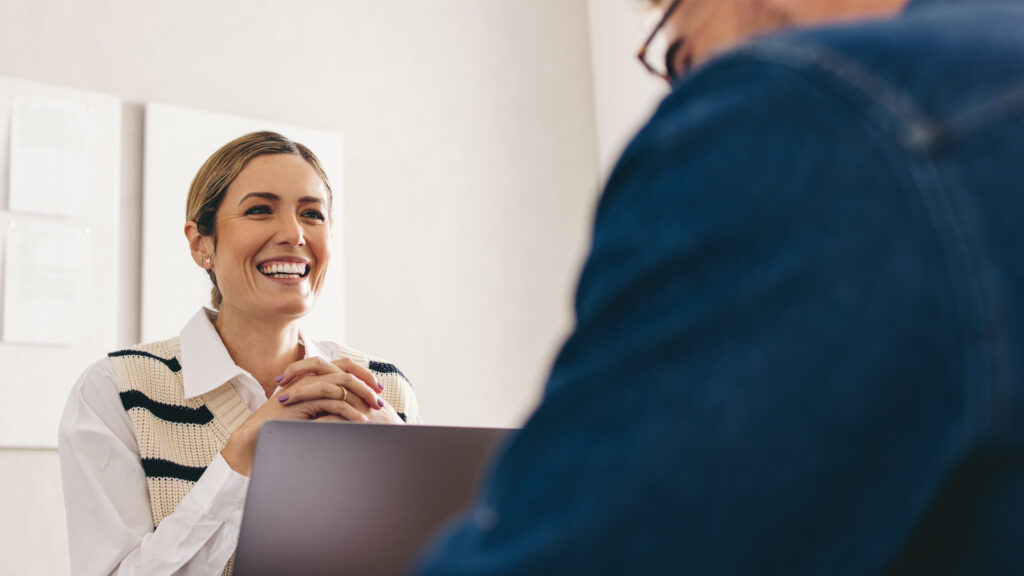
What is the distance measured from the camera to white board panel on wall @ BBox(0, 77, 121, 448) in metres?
2.45

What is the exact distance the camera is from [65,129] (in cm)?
Answer: 264

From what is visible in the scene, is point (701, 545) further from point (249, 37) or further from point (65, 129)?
point (249, 37)

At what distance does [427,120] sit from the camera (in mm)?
3408

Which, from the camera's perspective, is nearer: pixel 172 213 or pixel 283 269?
pixel 283 269

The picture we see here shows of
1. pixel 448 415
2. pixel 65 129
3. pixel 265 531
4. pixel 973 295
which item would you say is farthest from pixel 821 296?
pixel 448 415

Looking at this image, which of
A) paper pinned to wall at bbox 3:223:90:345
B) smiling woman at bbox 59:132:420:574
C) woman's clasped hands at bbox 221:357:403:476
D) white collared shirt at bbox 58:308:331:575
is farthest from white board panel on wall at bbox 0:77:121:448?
woman's clasped hands at bbox 221:357:403:476

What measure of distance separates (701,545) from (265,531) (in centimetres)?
72

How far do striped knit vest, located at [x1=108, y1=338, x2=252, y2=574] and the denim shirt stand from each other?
1.37m

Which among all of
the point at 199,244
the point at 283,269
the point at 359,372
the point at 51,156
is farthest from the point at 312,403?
the point at 51,156

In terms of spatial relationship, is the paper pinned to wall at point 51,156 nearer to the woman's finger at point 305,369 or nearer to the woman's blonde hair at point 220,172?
the woman's blonde hair at point 220,172

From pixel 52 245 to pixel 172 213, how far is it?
1.09ft

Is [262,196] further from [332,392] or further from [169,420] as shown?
[332,392]

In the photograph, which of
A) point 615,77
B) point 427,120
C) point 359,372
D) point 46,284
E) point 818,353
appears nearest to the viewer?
point 818,353

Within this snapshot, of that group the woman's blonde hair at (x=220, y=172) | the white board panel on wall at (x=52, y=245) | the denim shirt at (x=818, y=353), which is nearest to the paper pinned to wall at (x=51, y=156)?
the white board panel on wall at (x=52, y=245)
